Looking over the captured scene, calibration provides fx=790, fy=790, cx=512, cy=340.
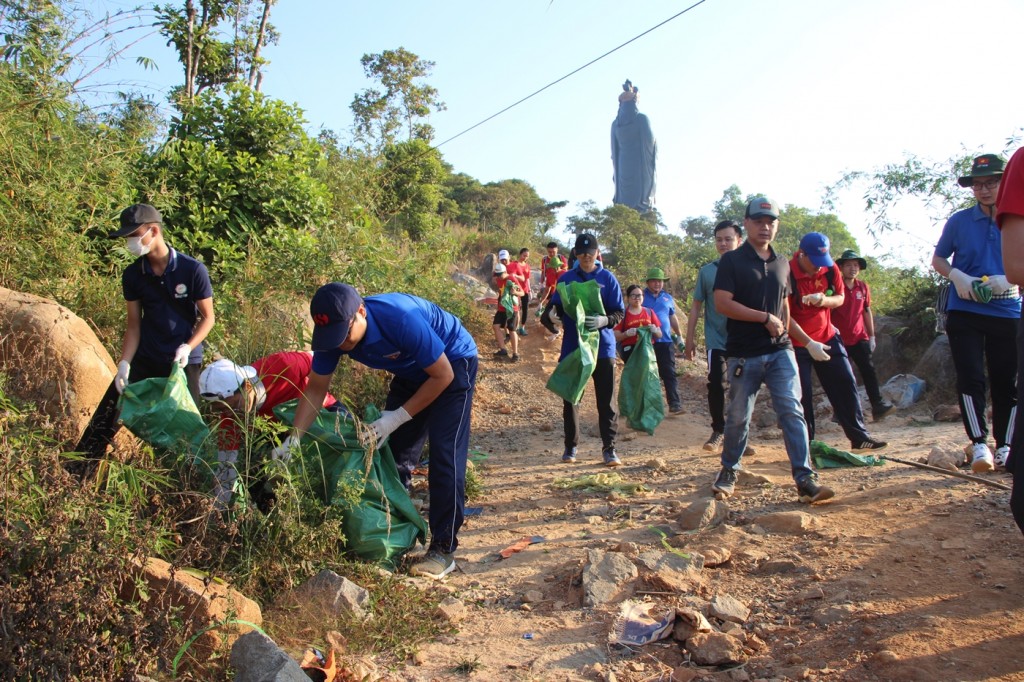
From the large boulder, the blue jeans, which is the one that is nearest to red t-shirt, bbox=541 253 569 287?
the blue jeans

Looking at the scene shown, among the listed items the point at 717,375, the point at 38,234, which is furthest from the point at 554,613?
the point at 38,234

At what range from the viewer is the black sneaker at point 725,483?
15.2 feet

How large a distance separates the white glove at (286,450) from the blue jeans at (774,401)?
246 cm

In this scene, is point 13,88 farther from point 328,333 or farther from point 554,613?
point 554,613

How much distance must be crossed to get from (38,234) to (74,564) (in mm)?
4089

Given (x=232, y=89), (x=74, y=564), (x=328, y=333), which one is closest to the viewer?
(x=74, y=564)

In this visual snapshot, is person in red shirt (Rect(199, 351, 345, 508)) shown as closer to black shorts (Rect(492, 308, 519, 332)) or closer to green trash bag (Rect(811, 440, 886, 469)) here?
green trash bag (Rect(811, 440, 886, 469))

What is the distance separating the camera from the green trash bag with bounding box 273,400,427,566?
3.53 metres

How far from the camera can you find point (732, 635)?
2.91m

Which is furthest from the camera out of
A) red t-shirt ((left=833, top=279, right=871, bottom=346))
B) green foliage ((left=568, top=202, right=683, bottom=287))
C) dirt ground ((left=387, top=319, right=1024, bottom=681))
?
green foliage ((left=568, top=202, right=683, bottom=287))

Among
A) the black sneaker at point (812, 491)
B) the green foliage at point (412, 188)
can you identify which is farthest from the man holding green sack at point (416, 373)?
the green foliage at point (412, 188)

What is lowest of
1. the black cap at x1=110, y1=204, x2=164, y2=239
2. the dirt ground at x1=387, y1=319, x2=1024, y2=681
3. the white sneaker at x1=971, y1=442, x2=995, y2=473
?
the dirt ground at x1=387, y1=319, x2=1024, y2=681

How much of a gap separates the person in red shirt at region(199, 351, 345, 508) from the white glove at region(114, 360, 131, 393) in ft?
1.41

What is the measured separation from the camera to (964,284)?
14.3 feet
